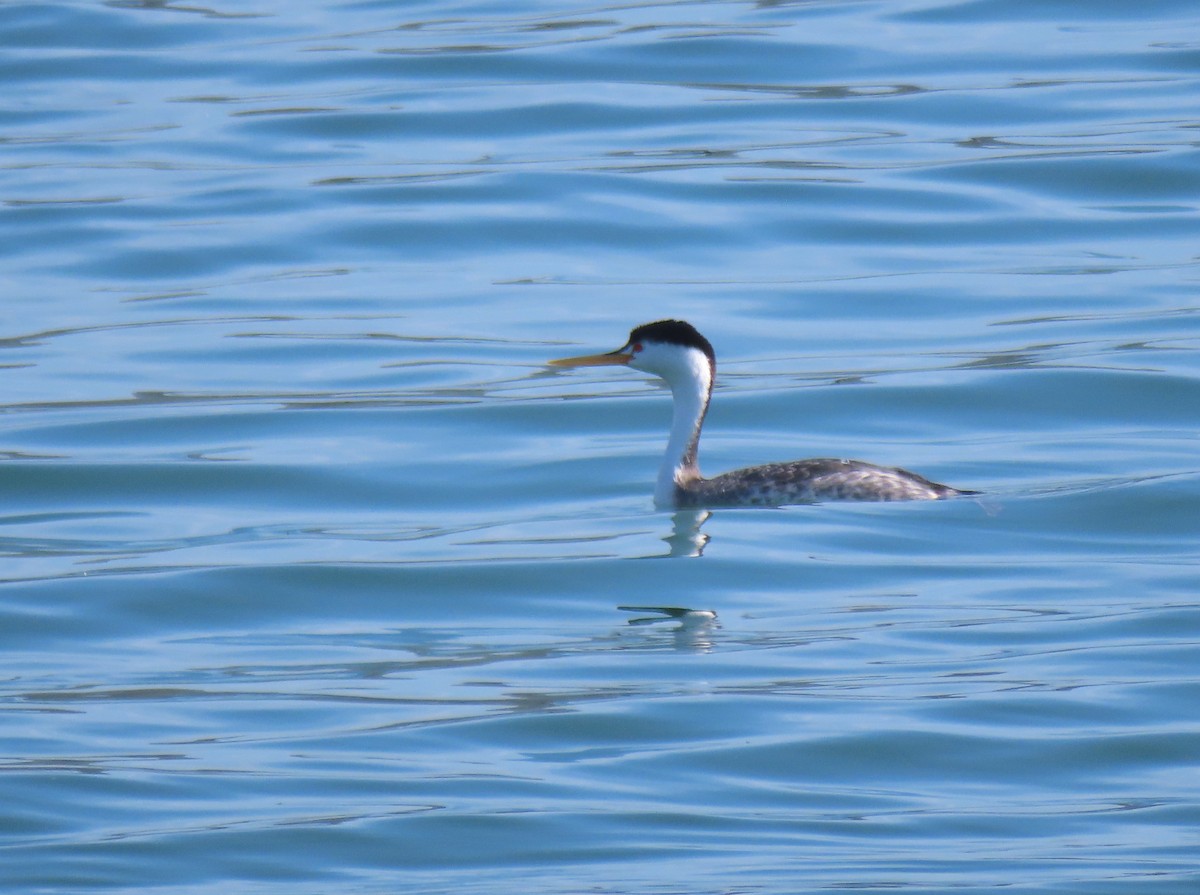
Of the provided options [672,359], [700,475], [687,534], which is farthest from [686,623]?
[672,359]

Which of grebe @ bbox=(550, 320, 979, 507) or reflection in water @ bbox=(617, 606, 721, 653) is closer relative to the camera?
reflection in water @ bbox=(617, 606, 721, 653)

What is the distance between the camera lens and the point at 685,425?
12305mm

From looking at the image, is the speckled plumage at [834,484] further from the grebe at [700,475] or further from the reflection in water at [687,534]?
the reflection in water at [687,534]

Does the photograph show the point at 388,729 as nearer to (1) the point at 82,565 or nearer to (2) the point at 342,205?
(1) the point at 82,565

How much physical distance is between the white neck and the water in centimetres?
21

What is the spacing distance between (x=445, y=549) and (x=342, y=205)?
8670 mm

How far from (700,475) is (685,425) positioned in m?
0.27

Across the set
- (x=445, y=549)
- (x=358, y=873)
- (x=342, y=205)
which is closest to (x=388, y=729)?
(x=358, y=873)

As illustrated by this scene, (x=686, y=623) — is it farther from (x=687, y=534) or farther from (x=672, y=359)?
(x=672, y=359)

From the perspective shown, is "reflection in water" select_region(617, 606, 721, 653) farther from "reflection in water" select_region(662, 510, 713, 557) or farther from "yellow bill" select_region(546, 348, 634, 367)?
"yellow bill" select_region(546, 348, 634, 367)

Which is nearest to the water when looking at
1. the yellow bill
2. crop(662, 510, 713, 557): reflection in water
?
crop(662, 510, 713, 557): reflection in water

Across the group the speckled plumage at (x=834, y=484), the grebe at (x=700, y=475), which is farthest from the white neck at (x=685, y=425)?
the speckled plumage at (x=834, y=484)

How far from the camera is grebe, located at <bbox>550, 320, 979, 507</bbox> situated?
1140 centimetres

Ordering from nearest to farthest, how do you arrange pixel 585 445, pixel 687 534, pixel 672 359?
pixel 687 534 → pixel 672 359 → pixel 585 445
